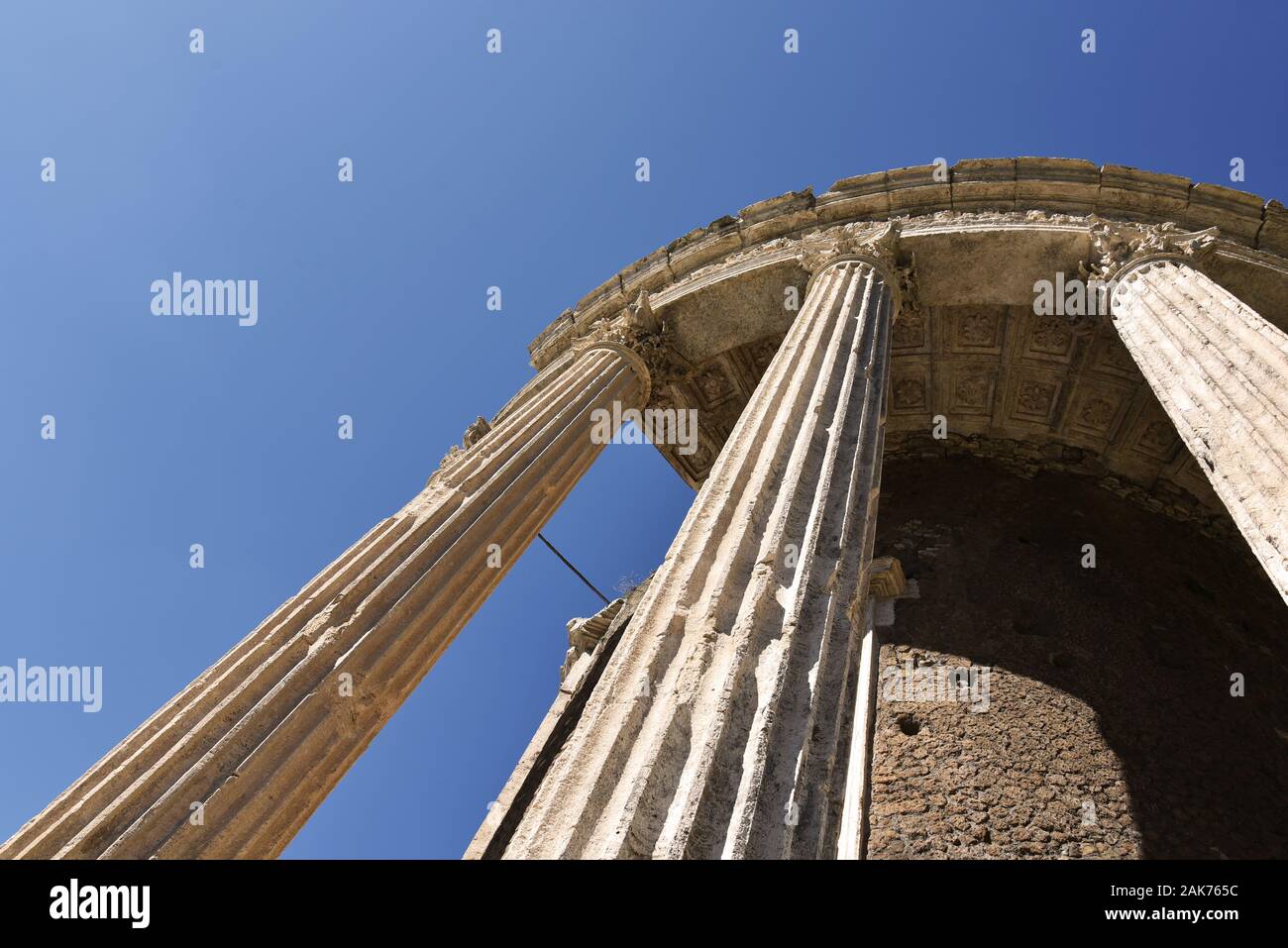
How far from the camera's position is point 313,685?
6262 mm

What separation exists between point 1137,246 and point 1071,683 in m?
4.52

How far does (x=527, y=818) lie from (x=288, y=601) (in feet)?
14.9

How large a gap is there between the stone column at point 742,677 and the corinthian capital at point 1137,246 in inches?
183

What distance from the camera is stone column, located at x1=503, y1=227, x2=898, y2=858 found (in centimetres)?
311

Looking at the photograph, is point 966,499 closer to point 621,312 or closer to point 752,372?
point 752,372

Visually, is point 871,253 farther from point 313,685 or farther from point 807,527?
point 313,685

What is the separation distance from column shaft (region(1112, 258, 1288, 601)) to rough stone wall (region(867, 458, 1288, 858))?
369cm

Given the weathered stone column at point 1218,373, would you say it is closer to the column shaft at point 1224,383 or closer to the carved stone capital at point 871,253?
the column shaft at point 1224,383

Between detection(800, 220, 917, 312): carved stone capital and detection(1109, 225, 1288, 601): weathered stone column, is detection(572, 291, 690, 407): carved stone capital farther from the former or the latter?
detection(1109, 225, 1288, 601): weathered stone column

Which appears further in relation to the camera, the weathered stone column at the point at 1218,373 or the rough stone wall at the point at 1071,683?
the rough stone wall at the point at 1071,683

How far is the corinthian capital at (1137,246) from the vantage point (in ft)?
29.6

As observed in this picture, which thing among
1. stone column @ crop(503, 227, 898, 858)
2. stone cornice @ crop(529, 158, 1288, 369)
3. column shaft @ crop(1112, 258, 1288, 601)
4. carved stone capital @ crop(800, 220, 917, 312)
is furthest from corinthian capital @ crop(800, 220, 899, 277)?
stone column @ crop(503, 227, 898, 858)

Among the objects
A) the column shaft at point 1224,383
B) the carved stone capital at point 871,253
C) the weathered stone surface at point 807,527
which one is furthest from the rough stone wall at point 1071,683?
the column shaft at point 1224,383
